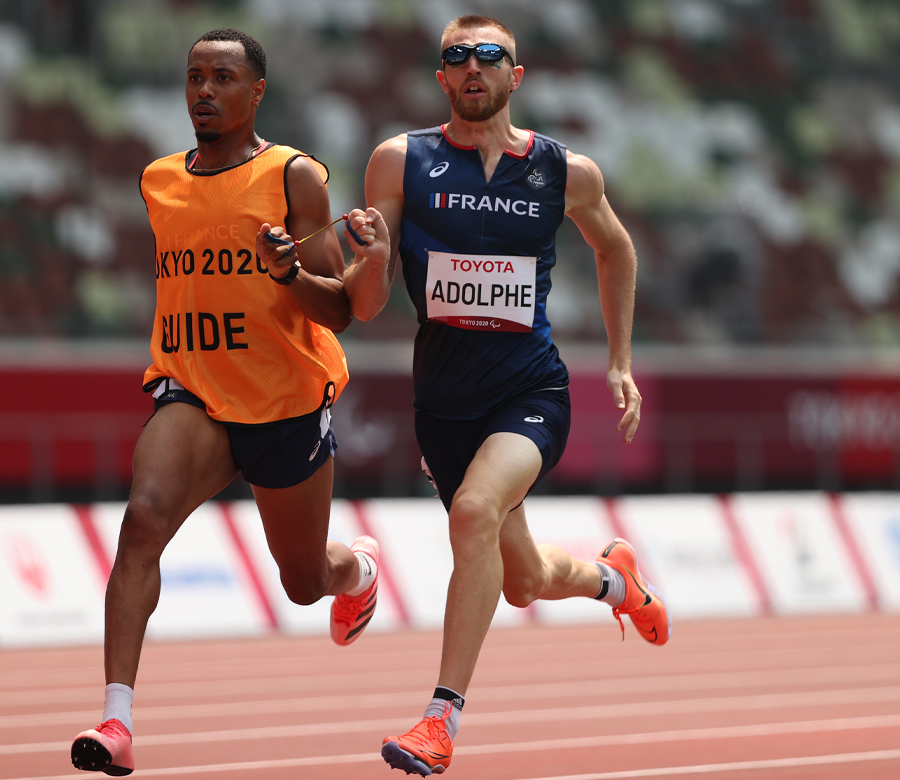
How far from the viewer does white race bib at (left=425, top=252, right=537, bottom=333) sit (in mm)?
5738

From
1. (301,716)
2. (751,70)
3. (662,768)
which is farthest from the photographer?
(751,70)

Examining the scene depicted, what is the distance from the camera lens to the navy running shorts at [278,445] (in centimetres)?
561

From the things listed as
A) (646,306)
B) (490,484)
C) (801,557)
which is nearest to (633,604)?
(490,484)

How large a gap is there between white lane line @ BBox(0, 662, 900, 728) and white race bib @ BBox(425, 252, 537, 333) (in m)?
2.92

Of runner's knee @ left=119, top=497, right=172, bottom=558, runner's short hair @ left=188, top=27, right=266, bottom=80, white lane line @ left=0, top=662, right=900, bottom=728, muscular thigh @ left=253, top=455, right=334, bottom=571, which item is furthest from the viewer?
white lane line @ left=0, top=662, right=900, bottom=728

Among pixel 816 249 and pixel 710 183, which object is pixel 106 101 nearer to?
pixel 710 183

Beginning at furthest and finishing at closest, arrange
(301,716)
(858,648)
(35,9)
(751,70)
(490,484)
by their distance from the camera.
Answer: (751,70) → (35,9) → (858,648) → (301,716) → (490,484)

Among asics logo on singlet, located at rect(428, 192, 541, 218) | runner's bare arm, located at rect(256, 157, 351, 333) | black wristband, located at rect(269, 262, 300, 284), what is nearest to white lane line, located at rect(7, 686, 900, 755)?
runner's bare arm, located at rect(256, 157, 351, 333)

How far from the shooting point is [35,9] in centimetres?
1775

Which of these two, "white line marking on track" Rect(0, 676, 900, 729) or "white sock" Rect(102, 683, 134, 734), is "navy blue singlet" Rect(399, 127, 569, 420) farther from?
"white line marking on track" Rect(0, 676, 900, 729)

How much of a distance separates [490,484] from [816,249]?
1783 centimetres

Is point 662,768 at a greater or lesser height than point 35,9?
lesser

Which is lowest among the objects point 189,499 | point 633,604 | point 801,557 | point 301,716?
point 801,557

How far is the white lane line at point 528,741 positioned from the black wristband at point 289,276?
7.06 feet
